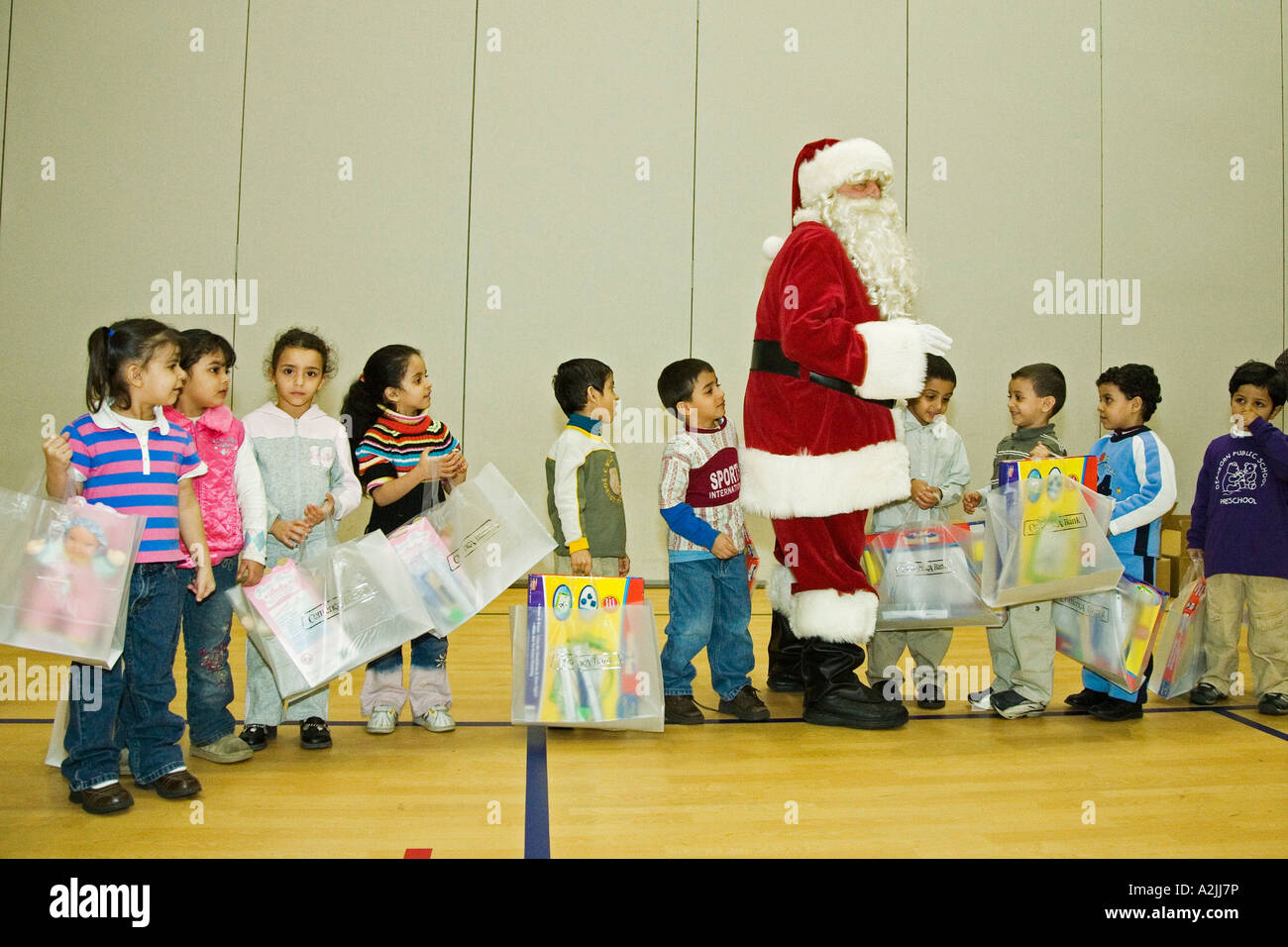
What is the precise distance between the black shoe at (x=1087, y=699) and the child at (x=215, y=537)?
101 inches

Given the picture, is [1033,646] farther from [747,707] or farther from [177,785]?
[177,785]

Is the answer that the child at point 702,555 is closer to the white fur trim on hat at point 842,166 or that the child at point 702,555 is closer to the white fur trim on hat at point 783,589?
the white fur trim on hat at point 783,589

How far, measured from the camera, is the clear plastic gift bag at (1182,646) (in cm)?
326

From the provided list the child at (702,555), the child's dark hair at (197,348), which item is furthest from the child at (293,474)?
the child at (702,555)

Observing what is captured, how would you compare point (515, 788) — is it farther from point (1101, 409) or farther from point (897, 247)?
point (1101, 409)

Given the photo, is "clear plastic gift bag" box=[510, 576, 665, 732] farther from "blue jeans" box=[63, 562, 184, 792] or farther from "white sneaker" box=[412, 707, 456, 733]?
"blue jeans" box=[63, 562, 184, 792]

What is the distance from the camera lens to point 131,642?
93.1 inches

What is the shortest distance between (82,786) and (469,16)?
540 centimetres

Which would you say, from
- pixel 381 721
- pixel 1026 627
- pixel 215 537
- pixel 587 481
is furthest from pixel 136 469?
pixel 1026 627

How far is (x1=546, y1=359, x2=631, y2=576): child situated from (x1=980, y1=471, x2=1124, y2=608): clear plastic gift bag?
1.16 metres

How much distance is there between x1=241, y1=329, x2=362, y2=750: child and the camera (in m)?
2.85

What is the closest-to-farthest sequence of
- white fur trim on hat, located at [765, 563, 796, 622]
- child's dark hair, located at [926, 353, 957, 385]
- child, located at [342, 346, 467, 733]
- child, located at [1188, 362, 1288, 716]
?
1. child, located at [342, 346, 467, 733]
2. white fur trim on hat, located at [765, 563, 796, 622]
3. child, located at [1188, 362, 1288, 716]
4. child's dark hair, located at [926, 353, 957, 385]

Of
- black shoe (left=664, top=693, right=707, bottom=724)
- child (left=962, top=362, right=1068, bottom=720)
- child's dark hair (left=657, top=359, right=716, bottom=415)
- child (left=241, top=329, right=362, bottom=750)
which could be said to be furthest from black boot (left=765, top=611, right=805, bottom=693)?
child (left=241, top=329, right=362, bottom=750)

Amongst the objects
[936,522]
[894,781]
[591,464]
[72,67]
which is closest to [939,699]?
[936,522]
